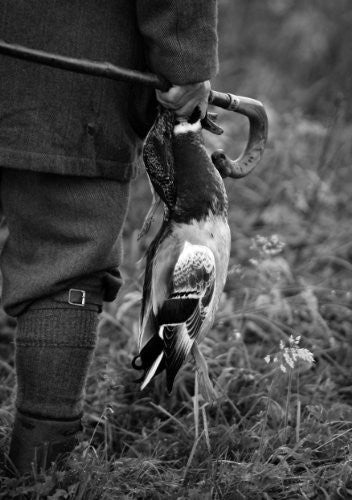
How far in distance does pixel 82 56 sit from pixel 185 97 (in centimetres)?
27

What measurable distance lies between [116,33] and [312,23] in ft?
16.2

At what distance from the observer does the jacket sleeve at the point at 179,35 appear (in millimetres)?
1650

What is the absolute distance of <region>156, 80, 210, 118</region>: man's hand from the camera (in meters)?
1.71

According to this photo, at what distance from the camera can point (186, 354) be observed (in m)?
1.75

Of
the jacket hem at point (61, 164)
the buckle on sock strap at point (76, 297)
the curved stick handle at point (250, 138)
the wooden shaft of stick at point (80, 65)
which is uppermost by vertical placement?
the wooden shaft of stick at point (80, 65)

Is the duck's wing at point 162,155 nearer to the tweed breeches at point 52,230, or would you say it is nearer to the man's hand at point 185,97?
the man's hand at point 185,97

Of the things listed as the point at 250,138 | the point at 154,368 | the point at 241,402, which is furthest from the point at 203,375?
the point at 250,138

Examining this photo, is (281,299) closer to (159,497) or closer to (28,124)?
(159,497)

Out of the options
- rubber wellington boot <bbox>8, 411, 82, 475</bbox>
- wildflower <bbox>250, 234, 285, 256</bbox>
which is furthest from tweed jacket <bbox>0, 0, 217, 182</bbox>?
wildflower <bbox>250, 234, 285, 256</bbox>

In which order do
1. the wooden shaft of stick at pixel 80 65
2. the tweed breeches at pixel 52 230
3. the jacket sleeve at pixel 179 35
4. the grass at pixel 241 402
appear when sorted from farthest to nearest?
the grass at pixel 241 402 < the tweed breeches at pixel 52 230 < the jacket sleeve at pixel 179 35 < the wooden shaft of stick at pixel 80 65

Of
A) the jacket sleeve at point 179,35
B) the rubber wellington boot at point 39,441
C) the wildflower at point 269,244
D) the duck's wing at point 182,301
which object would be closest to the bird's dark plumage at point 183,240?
the duck's wing at point 182,301

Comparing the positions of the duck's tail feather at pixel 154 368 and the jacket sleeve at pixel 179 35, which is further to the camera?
the duck's tail feather at pixel 154 368

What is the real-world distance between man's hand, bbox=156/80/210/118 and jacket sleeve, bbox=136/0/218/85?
27 millimetres

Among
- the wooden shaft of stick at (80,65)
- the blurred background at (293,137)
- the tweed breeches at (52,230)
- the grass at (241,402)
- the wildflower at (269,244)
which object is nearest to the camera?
the wooden shaft of stick at (80,65)
